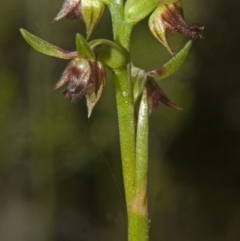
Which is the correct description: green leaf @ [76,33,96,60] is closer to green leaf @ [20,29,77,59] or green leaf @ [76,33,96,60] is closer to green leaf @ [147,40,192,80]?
green leaf @ [20,29,77,59]

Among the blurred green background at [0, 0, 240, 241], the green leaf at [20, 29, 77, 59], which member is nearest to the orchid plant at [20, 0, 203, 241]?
the green leaf at [20, 29, 77, 59]

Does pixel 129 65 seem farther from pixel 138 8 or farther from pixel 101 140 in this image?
pixel 101 140

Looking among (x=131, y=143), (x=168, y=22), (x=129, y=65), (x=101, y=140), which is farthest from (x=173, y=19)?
(x=101, y=140)

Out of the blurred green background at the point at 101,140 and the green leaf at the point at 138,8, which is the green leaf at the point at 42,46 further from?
the blurred green background at the point at 101,140

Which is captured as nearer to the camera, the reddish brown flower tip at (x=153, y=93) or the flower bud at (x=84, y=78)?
the flower bud at (x=84, y=78)

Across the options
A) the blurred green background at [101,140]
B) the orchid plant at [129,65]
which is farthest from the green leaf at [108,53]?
the blurred green background at [101,140]
